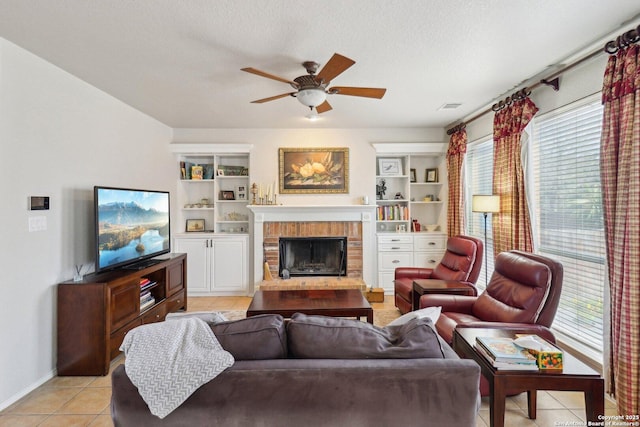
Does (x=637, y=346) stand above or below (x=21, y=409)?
above

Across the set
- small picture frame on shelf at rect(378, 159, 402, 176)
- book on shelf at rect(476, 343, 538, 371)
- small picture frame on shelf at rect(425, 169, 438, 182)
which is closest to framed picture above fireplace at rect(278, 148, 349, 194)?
small picture frame on shelf at rect(378, 159, 402, 176)

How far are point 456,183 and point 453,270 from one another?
1516 mm

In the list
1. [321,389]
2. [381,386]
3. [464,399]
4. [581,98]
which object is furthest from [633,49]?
[321,389]

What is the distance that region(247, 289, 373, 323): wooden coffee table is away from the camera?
9.55 feet

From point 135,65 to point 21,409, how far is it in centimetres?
268

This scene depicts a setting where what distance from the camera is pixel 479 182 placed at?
4.40m

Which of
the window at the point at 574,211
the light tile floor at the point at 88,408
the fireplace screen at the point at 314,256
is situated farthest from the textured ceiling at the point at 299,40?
the light tile floor at the point at 88,408

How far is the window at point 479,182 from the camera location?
164 inches

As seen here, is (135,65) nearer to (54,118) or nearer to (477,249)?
(54,118)

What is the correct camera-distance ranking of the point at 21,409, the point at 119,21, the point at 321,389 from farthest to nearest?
the point at 21,409 → the point at 119,21 → the point at 321,389

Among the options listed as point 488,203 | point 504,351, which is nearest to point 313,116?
point 488,203

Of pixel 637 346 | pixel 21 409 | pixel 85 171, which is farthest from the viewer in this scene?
pixel 85 171

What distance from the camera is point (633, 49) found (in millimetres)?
2064

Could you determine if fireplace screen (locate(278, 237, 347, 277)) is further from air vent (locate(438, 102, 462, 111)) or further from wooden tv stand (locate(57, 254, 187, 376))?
wooden tv stand (locate(57, 254, 187, 376))
